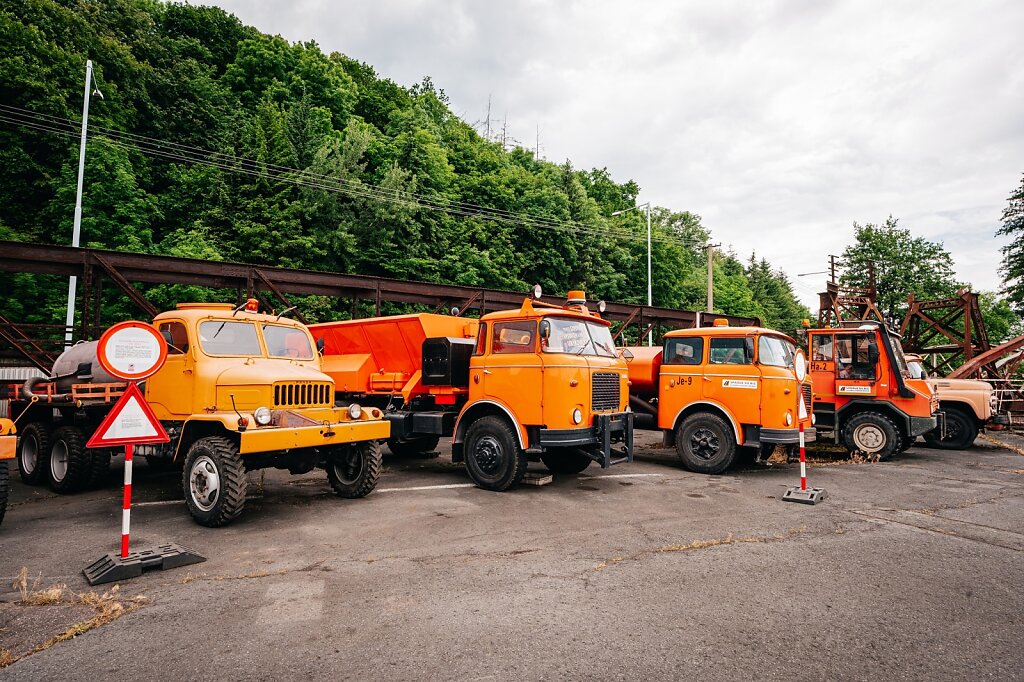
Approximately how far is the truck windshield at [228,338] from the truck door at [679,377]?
698 centimetres

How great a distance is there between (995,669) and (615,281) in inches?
1399

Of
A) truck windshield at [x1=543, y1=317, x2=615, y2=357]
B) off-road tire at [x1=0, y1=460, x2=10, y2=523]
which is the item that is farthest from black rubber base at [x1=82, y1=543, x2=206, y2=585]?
truck windshield at [x1=543, y1=317, x2=615, y2=357]

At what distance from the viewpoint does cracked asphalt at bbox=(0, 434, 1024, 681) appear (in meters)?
3.39

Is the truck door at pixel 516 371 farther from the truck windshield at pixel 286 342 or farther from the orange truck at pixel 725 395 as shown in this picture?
the orange truck at pixel 725 395

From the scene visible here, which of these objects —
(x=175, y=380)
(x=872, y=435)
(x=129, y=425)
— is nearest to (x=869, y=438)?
(x=872, y=435)

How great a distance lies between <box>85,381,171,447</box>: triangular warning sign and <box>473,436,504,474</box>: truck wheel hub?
4305 millimetres

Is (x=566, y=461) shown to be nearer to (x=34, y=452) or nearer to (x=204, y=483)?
(x=204, y=483)

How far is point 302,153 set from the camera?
30.8 m

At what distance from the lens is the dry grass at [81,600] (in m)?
3.80

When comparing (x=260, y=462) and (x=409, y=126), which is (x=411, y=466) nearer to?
(x=260, y=462)

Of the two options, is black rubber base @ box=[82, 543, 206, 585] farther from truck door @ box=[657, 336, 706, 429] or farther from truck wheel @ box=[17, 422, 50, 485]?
truck door @ box=[657, 336, 706, 429]

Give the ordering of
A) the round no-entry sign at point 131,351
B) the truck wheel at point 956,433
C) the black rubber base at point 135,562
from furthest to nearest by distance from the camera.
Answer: the truck wheel at point 956,433, the round no-entry sign at point 131,351, the black rubber base at point 135,562

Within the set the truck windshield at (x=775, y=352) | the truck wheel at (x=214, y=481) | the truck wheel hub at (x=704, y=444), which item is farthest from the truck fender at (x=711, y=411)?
the truck wheel at (x=214, y=481)

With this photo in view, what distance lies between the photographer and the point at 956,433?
14445 millimetres
